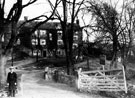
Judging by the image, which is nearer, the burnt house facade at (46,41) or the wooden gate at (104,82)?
the wooden gate at (104,82)

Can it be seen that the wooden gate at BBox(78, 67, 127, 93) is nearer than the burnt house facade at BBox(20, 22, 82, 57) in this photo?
Yes

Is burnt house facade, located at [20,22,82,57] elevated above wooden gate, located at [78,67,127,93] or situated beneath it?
elevated above

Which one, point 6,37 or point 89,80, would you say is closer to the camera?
point 89,80

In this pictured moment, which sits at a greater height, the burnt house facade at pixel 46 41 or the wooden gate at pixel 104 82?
the burnt house facade at pixel 46 41

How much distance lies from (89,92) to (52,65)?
32036 millimetres

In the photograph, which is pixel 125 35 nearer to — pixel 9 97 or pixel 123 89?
pixel 123 89

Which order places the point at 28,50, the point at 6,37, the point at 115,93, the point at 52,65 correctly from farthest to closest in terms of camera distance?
the point at 28,50
the point at 52,65
the point at 6,37
the point at 115,93

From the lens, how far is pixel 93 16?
2545cm

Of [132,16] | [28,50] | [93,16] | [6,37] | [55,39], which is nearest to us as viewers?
[6,37]

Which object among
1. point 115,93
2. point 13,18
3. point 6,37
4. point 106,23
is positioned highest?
point 106,23

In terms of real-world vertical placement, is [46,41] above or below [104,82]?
above

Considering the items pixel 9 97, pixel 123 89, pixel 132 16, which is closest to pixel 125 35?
pixel 132 16

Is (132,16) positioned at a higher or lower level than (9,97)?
higher

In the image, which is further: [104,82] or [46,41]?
[46,41]
